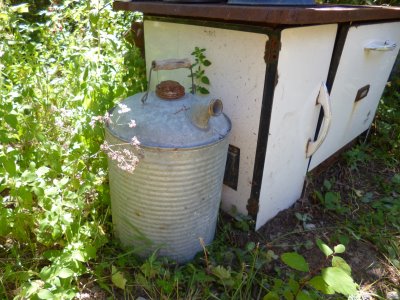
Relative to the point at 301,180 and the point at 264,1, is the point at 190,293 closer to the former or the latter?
the point at 301,180

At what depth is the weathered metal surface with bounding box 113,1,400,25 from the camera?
1.37 m

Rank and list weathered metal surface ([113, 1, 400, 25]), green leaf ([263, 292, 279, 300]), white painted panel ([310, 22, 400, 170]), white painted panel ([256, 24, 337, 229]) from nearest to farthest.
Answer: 1. weathered metal surface ([113, 1, 400, 25])
2. green leaf ([263, 292, 279, 300])
3. white painted panel ([256, 24, 337, 229])
4. white painted panel ([310, 22, 400, 170])

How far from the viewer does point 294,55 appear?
5.57ft

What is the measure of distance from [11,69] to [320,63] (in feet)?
6.10

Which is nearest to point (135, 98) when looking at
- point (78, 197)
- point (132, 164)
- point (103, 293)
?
point (132, 164)

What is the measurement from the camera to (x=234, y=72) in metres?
1.83

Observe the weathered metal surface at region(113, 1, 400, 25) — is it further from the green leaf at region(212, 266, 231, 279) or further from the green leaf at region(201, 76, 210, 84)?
the green leaf at region(212, 266, 231, 279)

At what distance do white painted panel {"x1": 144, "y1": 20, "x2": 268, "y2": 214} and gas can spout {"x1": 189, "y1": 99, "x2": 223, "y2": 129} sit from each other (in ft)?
1.06

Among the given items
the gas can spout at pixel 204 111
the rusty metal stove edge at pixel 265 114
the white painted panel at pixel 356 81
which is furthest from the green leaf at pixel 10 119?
the white painted panel at pixel 356 81

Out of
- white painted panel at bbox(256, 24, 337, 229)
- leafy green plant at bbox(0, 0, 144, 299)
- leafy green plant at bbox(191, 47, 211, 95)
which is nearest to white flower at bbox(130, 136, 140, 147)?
leafy green plant at bbox(0, 0, 144, 299)

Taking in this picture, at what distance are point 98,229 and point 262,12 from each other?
141 centimetres

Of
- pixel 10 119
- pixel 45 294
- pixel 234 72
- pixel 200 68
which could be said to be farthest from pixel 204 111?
pixel 45 294

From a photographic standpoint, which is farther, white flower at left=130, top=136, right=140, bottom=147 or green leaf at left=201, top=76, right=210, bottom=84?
green leaf at left=201, top=76, right=210, bottom=84

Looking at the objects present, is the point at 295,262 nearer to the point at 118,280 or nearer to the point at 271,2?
the point at 118,280
